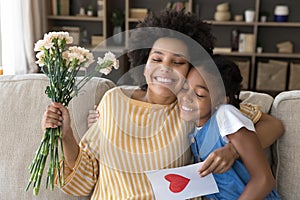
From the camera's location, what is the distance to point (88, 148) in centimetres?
130

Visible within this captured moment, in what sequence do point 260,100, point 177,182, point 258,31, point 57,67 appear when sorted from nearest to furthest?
point 57,67, point 177,182, point 260,100, point 258,31

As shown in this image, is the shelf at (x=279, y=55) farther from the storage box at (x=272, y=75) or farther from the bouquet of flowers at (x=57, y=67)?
the bouquet of flowers at (x=57, y=67)

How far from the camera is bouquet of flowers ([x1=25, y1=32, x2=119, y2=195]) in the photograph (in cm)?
106

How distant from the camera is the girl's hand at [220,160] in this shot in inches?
45.2

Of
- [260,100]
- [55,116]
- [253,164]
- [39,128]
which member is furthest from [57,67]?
[260,100]

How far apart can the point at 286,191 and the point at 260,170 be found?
26 centimetres

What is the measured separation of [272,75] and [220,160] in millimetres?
3070

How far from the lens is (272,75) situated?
4020mm

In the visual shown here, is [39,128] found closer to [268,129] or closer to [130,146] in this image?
[130,146]

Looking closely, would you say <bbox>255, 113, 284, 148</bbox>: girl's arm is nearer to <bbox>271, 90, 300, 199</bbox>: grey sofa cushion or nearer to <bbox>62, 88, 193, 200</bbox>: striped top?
<bbox>271, 90, 300, 199</bbox>: grey sofa cushion


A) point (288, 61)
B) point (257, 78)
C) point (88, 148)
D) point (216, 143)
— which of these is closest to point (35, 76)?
point (88, 148)

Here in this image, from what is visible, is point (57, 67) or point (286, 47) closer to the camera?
point (57, 67)

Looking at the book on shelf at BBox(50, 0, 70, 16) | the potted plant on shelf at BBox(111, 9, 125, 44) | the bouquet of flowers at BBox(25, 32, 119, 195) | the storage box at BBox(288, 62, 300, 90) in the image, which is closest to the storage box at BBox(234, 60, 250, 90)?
the storage box at BBox(288, 62, 300, 90)

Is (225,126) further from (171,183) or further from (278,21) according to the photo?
(278,21)
